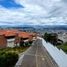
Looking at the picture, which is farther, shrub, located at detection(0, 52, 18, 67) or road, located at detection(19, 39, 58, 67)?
road, located at detection(19, 39, 58, 67)

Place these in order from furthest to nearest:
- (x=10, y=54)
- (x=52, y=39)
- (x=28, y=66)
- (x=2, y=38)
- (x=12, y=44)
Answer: (x=52, y=39) → (x=12, y=44) → (x=2, y=38) → (x=28, y=66) → (x=10, y=54)

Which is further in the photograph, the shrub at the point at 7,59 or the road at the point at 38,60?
the road at the point at 38,60

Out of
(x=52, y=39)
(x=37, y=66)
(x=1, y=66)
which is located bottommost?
(x=52, y=39)

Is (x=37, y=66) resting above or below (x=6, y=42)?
above

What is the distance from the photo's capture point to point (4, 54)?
26.0 metres

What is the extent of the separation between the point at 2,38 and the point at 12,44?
8901mm

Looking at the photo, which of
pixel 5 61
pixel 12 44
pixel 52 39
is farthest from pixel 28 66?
pixel 52 39

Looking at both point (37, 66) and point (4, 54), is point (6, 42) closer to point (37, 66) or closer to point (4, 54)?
point (37, 66)

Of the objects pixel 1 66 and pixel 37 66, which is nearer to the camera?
pixel 1 66

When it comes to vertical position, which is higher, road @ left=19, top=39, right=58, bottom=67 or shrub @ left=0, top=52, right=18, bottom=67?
shrub @ left=0, top=52, right=18, bottom=67

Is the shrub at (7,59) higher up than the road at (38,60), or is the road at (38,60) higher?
the shrub at (7,59)

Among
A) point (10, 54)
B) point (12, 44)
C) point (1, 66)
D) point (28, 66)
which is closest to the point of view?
point (1, 66)

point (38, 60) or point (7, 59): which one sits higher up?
point (7, 59)

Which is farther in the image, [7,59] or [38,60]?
[38,60]
